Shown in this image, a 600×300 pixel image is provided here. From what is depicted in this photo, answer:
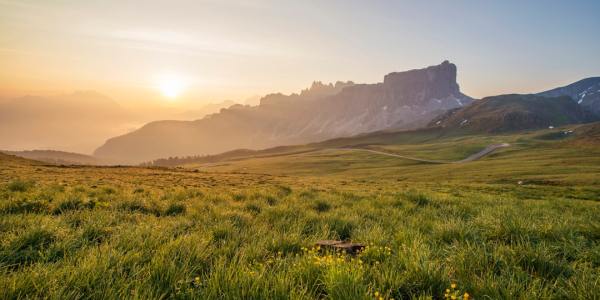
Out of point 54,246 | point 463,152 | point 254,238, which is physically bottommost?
point 463,152

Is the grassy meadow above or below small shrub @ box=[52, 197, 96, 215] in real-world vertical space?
below

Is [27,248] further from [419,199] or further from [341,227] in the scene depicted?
[419,199]

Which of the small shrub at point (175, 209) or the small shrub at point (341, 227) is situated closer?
the small shrub at point (341, 227)

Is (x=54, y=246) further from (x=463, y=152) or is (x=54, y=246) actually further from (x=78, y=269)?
(x=463, y=152)

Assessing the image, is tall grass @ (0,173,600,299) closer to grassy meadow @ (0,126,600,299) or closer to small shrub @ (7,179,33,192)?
grassy meadow @ (0,126,600,299)

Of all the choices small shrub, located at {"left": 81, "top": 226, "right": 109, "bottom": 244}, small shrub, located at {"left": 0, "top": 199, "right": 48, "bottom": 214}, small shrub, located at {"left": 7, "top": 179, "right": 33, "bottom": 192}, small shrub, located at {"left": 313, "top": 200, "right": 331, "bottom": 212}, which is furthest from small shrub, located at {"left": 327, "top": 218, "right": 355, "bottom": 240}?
small shrub, located at {"left": 7, "top": 179, "right": 33, "bottom": 192}

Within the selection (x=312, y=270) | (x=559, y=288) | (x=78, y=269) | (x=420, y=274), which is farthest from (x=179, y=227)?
(x=559, y=288)

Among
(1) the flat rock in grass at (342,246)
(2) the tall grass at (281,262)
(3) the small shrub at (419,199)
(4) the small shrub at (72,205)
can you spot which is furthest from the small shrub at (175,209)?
(3) the small shrub at (419,199)

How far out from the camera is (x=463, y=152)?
16762 cm

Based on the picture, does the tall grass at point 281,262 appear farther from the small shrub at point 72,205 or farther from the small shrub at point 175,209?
the small shrub at point 175,209

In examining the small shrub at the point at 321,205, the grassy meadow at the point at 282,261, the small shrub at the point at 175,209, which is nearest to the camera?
the grassy meadow at the point at 282,261

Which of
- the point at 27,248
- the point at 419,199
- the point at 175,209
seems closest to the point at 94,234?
the point at 27,248

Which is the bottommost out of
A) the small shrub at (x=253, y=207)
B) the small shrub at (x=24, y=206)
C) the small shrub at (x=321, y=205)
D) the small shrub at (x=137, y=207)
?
the small shrub at (x=321, y=205)

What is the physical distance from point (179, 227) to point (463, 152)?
188 meters
